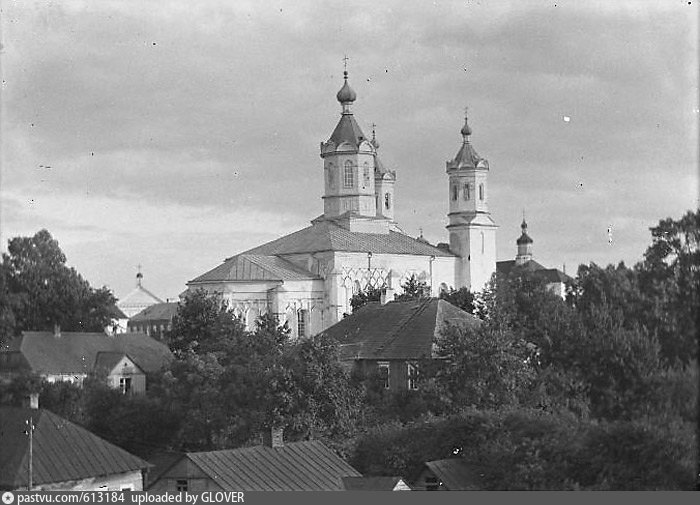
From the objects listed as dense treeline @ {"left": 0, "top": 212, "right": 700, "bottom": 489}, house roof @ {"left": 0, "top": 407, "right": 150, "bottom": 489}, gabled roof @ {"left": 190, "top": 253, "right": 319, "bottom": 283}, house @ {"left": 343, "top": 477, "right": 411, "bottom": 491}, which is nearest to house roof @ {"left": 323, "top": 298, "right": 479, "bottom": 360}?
dense treeline @ {"left": 0, "top": 212, "right": 700, "bottom": 489}

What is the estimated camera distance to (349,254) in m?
25.1

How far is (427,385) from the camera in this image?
8.73 m

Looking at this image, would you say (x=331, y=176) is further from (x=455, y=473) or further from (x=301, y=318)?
(x=455, y=473)

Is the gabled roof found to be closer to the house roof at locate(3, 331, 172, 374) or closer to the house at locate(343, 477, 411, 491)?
the house at locate(343, 477, 411, 491)

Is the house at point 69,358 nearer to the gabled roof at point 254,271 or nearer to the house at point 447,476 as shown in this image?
the house at point 447,476

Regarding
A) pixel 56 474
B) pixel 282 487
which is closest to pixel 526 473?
pixel 282 487

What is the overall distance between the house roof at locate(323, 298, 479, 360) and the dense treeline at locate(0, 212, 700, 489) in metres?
0.53

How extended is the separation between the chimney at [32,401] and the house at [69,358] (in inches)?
3.9

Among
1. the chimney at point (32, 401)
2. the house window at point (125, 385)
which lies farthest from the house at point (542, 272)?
the chimney at point (32, 401)

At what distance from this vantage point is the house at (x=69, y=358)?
4.45m

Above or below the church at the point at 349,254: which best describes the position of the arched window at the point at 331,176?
above

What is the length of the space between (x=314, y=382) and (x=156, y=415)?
3.28 m

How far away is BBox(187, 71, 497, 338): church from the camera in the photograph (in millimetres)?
23750

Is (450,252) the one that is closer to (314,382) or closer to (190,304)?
(190,304)
